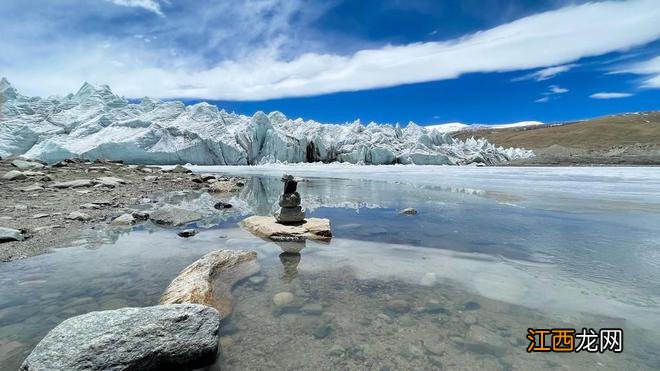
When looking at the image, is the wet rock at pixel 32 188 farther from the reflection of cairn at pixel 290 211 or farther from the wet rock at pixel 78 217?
the reflection of cairn at pixel 290 211

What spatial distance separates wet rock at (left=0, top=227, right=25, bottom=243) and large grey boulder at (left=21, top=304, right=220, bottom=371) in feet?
17.0

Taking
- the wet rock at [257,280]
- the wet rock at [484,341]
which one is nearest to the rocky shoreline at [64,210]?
the wet rock at [257,280]

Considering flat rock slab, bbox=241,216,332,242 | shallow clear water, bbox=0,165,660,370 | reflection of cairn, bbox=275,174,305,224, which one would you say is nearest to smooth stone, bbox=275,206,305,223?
reflection of cairn, bbox=275,174,305,224

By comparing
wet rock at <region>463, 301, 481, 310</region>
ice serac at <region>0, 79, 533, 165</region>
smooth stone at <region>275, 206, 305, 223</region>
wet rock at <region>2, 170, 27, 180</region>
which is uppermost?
ice serac at <region>0, 79, 533, 165</region>

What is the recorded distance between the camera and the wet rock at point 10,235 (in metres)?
6.25

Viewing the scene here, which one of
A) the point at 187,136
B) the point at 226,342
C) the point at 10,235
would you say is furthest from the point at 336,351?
the point at 187,136

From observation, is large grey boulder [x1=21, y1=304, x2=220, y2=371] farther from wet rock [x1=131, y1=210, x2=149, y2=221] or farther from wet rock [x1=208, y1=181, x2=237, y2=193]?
wet rock [x1=208, y1=181, x2=237, y2=193]

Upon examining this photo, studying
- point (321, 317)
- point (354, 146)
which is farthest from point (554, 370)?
point (354, 146)

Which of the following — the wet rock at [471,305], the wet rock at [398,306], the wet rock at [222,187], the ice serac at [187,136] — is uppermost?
the ice serac at [187,136]

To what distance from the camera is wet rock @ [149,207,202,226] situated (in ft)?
29.0

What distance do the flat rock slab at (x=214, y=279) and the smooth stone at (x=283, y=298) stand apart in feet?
1.74

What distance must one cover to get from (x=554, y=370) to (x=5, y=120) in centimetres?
5478

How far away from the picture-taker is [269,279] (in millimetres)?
4859

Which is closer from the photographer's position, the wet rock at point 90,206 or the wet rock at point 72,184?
the wet rock at point 90,206
